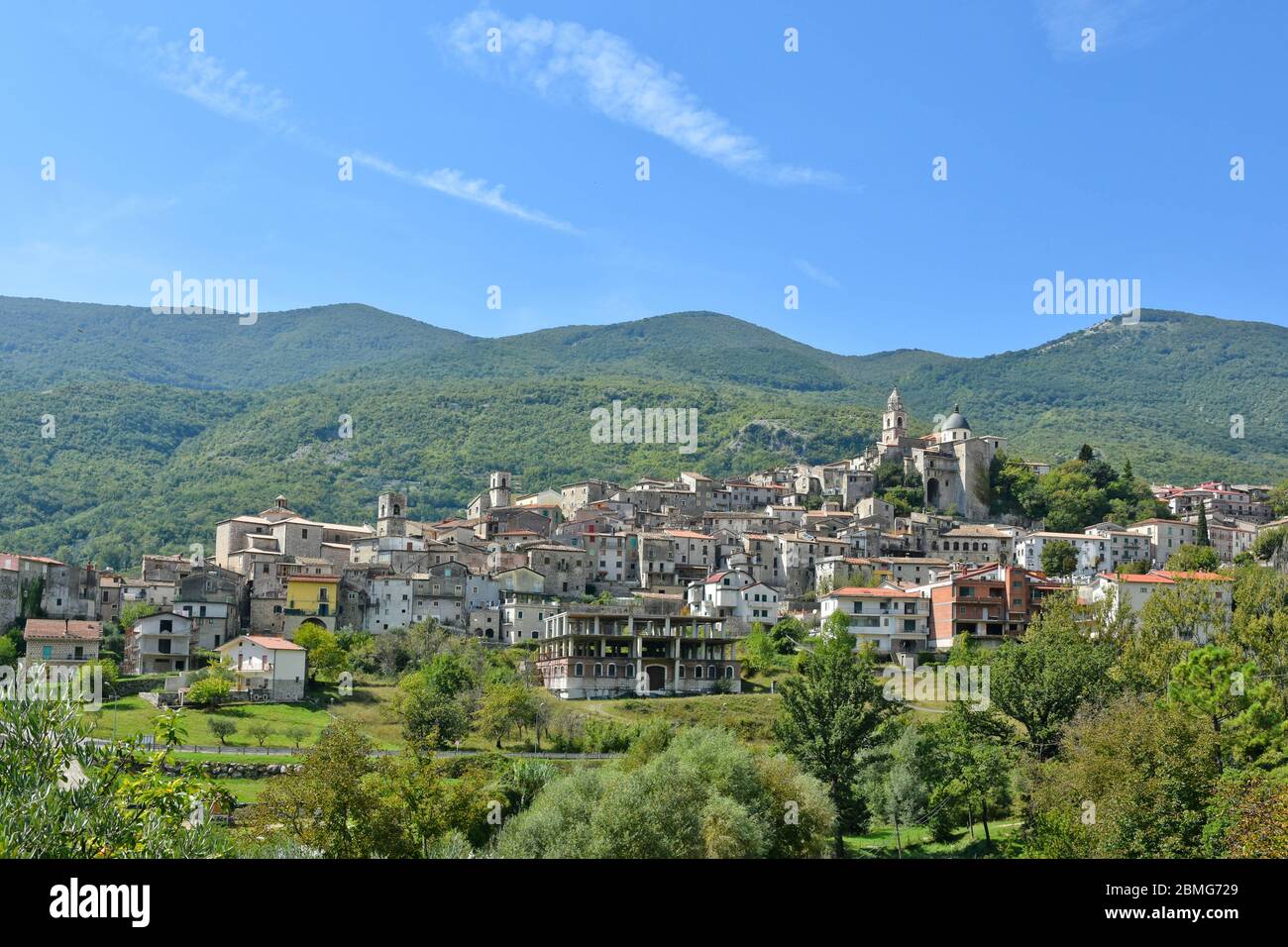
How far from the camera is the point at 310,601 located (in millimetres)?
89000

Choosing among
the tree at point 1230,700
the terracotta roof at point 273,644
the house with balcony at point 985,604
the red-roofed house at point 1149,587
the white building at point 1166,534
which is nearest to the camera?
the tree at point 1230,700

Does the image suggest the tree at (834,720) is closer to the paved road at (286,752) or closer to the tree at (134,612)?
the paved road at (286,752)

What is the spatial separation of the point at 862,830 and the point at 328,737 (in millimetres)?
24938

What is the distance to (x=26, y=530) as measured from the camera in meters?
155

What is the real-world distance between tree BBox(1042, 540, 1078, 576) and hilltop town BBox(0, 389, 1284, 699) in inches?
11.7

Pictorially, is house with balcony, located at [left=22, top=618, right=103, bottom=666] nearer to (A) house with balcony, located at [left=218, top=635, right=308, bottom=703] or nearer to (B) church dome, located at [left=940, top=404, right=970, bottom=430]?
(A) house with balcony, located at [left=218, top=635, right=308, bottom=703]

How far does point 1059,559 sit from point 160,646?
224 feet

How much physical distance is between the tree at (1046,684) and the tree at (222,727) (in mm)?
34767

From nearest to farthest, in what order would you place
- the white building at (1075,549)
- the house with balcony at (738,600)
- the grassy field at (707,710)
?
the grassy field at (707,710)
the house with balcony at (738,600)
the white building at (1075,549)

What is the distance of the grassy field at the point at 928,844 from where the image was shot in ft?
164

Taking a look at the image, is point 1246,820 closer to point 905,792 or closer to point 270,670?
point 905,792

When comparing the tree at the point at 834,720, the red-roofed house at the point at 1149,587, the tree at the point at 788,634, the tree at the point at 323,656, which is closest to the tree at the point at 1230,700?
the tree at the point at 834,720
